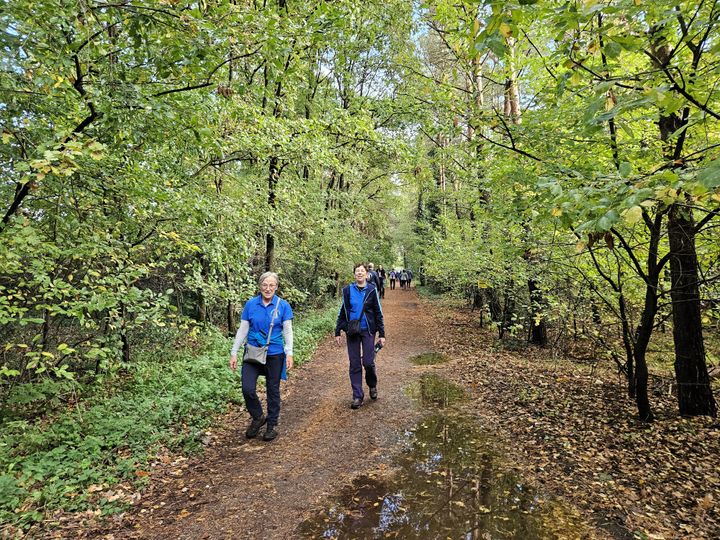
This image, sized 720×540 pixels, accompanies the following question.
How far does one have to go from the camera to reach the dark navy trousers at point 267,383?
200 inches

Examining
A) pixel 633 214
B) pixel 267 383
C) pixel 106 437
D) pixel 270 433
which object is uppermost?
pixel 633 214

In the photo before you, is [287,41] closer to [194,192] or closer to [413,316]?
[194,192]

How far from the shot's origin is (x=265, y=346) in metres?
5.11

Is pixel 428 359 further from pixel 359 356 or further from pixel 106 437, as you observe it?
pixel 106 437

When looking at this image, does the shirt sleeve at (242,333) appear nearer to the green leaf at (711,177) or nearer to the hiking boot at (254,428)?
the hiking boot at (254,428)

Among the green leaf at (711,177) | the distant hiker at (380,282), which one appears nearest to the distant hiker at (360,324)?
the green leaf at (711,177)

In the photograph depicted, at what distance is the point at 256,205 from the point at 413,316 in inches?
422

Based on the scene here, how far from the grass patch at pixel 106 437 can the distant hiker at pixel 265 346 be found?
92 cm

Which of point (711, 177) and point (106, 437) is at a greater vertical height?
point (711, 177)

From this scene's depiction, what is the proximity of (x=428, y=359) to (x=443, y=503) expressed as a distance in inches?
240

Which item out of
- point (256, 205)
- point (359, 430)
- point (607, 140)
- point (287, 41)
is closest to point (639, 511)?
point (359, 430)

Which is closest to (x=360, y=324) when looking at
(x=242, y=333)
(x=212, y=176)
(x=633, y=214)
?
(x=242, y=333)

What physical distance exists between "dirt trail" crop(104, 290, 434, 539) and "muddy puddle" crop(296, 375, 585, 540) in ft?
0.99

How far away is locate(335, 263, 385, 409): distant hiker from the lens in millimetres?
6246
